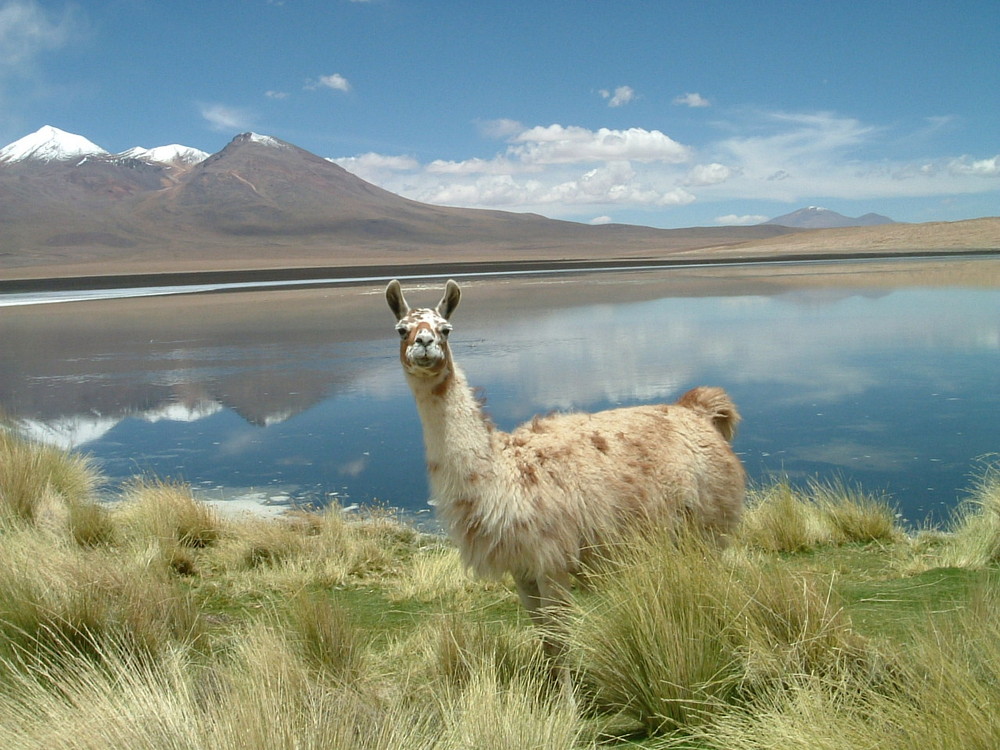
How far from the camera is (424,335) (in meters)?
3.91

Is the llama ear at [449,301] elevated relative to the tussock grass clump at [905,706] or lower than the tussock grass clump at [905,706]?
elevated

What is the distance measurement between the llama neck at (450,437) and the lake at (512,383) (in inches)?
143

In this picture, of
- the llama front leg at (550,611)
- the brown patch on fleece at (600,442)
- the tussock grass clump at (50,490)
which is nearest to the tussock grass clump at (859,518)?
the brown patch on fleece at (600,442)

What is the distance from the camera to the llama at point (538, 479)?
4035 millimetres

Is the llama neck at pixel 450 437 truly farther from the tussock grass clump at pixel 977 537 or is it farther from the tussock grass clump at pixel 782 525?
the tussock grass clump at pixel 977 537

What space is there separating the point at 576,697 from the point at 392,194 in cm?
19469

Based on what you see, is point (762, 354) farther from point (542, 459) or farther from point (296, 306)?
point (296, 306)

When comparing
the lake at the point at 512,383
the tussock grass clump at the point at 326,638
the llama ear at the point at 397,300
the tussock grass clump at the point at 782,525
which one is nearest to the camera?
the tussock grass clump at the point at 326,638

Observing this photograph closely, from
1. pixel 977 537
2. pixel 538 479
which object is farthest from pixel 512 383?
pixel 538 479

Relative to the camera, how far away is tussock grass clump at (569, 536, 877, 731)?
3230 millimetres

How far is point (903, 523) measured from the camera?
22.3ft

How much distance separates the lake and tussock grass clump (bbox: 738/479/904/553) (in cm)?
60

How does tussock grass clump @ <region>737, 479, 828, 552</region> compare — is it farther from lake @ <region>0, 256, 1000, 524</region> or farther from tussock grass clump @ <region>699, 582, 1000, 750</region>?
tussock grass clump @ <region>699, 582, 1000, 750</region>

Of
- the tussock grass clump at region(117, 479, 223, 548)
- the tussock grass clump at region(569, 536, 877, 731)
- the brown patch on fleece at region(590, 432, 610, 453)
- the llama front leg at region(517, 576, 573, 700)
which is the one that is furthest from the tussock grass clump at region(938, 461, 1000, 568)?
the tussock grass clump at region(117, 479, 223, 548)
